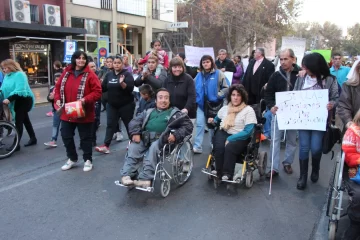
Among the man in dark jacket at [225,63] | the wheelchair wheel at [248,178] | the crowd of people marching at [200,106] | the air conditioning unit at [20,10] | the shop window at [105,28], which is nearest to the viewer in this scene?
the crowd of people marching at [200,106]

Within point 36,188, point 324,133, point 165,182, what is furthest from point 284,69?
point 36,188

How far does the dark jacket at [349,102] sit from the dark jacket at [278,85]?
3.67 feet

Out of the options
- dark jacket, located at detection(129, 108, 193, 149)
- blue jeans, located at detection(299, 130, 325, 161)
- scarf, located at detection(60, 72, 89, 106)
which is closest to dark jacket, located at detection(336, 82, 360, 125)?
blue jeans, located at detection(299, 130, 325, 161)

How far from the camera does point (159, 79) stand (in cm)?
589

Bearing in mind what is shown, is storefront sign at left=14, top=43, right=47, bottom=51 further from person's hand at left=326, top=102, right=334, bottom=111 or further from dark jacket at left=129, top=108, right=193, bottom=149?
person's hand at left=326, top=102, right=334, bottom=111

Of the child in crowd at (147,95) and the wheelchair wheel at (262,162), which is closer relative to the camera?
the wheelchair wheel at (262,162)

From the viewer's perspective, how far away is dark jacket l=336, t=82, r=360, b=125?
12.2 ft

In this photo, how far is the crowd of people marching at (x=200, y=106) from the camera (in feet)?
12.7

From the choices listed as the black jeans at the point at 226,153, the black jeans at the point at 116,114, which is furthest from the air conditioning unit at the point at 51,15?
the black jeans at the point at 226,153

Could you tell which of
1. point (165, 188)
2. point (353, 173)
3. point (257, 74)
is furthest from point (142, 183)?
point (257, 74)

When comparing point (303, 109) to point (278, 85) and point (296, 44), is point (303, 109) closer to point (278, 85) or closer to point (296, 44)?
point (278, 85)

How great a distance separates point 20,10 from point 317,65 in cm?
1533

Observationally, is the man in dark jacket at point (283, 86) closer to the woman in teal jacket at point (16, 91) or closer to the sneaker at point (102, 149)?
the sneaker at point (102, 149)

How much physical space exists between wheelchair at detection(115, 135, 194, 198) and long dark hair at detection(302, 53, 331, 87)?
182 cm
